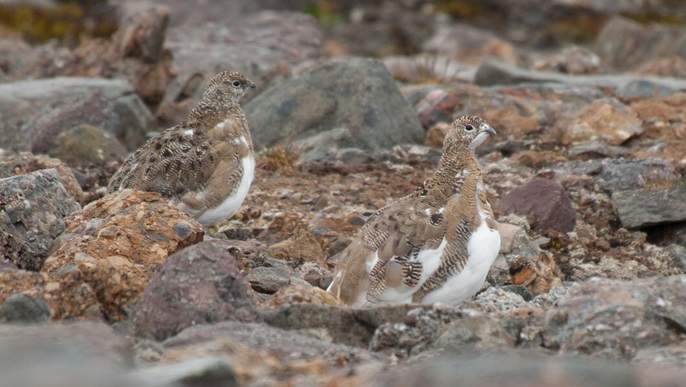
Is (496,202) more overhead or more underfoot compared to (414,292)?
more overhead

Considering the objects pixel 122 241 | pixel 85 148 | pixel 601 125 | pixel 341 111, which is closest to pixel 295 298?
pixel 122 241

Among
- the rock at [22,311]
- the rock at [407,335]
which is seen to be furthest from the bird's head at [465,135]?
the rock at [22,311]

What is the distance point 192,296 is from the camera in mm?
7707

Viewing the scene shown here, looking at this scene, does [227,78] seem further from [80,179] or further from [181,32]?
[181,32]

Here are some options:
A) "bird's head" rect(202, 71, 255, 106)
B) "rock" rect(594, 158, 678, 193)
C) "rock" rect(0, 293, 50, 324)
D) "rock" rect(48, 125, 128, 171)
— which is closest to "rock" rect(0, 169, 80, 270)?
"bird's head" rect(202, 71, 255, 106)

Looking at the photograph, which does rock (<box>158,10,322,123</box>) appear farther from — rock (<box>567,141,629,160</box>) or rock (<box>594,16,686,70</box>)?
rock (<box>594,16,686,70</box>)

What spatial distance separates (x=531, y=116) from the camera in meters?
16.4

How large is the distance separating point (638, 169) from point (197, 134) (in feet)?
16.5

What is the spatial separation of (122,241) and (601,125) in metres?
7.77

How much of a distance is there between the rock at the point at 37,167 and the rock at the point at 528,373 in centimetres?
704

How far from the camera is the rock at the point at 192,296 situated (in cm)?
763

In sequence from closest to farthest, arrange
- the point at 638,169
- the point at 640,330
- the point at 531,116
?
the point at 640,330
the point at 638,169
the point at 531,116

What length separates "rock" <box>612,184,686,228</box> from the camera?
40.2ft

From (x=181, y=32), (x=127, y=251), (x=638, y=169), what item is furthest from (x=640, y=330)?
(x=181, y=32)
